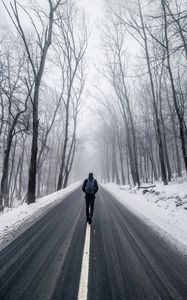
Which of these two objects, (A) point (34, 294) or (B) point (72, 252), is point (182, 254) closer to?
(B) point (72, 252)

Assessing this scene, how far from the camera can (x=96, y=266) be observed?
14.9 ft

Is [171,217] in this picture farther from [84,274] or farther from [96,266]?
[84,274]

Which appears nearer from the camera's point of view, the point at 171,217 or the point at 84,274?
the point at 84,274

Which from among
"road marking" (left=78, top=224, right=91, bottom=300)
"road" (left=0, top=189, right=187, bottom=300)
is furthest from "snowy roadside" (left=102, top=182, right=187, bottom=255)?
"road marking" (left=78, top=224, right=91, bottom=300)

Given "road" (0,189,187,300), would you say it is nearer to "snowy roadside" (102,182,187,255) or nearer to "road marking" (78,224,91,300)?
"road marking" (78,224,91,300)

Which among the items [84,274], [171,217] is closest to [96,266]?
[84,274]

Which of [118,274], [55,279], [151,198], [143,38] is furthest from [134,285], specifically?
[143,38]

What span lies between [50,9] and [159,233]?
1531 centimetres

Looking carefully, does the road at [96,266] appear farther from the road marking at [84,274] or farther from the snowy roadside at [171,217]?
the snowy roadside at [171,217]

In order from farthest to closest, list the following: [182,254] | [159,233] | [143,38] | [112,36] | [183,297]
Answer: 1. [112,36]
2. [143,38]
3. [159,233]
4. [182,254]
5. [183,297]

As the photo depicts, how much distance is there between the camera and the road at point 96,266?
11.7 ft

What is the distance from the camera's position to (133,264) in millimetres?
4648

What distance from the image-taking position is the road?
3568mm

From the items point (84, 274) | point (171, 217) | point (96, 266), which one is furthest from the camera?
point (171, 217)
